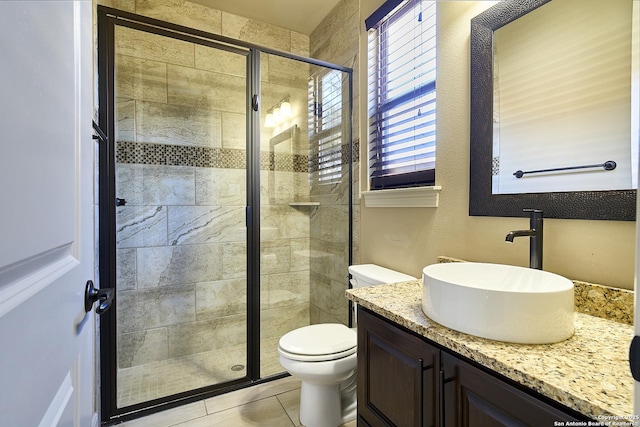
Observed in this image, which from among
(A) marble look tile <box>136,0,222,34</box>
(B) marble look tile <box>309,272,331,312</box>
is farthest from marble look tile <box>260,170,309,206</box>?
(A) marble look tile <box>136,0,222,34</box>

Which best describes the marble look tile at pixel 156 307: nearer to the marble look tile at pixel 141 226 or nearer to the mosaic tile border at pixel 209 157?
the marble look tile at pixel 141 226

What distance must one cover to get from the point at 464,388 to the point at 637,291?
0.51 meters

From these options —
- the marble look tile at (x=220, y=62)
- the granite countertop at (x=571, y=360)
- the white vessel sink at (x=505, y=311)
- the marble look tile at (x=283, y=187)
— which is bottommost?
the granite countertop at (x=571, y=360)

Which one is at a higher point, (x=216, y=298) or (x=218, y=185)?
(x=218, y=185)

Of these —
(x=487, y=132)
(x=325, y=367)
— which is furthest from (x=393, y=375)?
(x=487, y=132)

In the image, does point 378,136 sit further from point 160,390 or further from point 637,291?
point 160,390

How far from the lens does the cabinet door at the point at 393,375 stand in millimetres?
832

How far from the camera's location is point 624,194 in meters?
0.87

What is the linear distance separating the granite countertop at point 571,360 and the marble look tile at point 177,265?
1765 millimetres

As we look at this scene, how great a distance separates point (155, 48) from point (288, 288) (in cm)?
206

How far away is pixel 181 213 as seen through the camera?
2270mm

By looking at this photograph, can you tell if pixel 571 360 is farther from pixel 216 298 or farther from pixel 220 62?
pixel 220 62

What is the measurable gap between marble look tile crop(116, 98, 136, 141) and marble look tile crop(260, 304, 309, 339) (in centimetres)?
157

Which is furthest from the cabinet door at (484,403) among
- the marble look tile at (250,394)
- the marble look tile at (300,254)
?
the marble look tile at (300,254)
